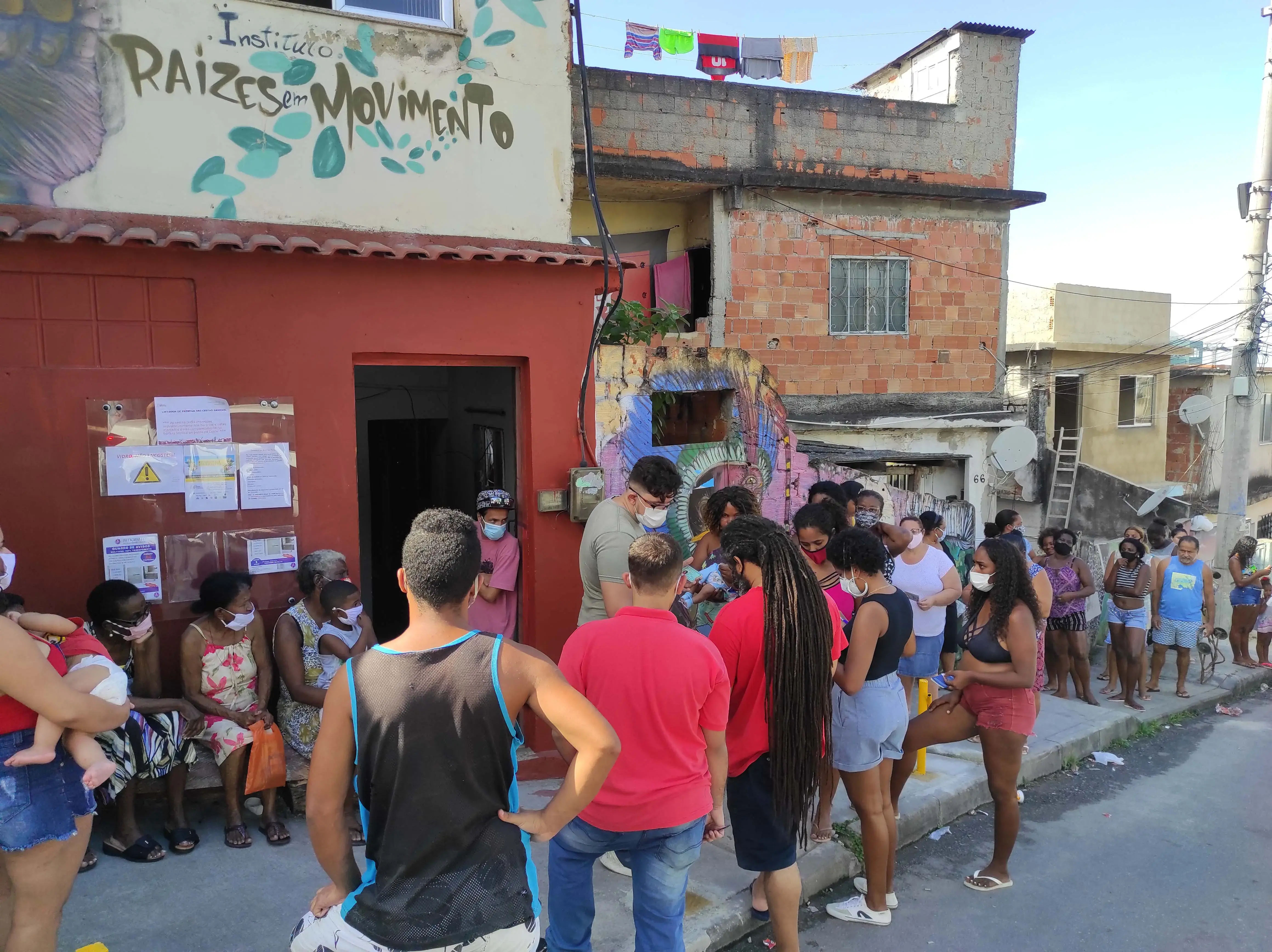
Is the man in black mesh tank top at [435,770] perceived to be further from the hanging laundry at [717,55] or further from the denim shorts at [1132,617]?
the hanging laundry at [717,55]

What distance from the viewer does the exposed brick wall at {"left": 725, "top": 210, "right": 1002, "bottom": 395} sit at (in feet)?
38.2

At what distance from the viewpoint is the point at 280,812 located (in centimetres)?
473

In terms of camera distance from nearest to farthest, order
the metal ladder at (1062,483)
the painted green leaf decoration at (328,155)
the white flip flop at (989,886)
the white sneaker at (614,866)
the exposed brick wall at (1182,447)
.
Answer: the white sneaker at (614,866) → the white flip flop at (989,886) → the painted green leaf decoration at (328,155) → the metal ladder at (1062,483) → the exposed brick wall at (1182,447)

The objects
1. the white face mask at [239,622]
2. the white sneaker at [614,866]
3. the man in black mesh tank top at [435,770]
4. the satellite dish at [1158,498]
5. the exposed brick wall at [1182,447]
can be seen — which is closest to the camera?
the man in black mesh tank top at [435,770]

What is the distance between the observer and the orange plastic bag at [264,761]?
176 inches

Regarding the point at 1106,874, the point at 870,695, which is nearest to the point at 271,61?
the point at 870,695

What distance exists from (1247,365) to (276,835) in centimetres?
1305

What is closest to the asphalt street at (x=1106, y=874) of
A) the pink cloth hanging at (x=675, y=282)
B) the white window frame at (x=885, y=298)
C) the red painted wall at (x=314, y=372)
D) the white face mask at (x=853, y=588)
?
the white face mask at (x=853, y=588)

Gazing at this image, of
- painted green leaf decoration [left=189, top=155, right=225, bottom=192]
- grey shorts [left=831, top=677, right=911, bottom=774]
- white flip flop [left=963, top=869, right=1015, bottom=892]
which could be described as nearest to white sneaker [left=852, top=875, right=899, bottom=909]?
white flip flop [left=963, top=869, right=1015, bottom=892]

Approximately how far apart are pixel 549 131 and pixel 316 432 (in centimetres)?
248

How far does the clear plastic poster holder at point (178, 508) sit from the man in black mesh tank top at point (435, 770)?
2929 mm

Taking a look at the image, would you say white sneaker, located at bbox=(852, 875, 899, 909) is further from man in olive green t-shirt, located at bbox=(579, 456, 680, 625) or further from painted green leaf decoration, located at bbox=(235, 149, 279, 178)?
painted green leaf decoration, located at bbox=(235, 149, 279, 178)

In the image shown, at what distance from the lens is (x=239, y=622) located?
4.57 metres

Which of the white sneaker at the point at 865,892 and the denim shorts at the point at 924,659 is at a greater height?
the denim shorts at the point at 924,659
